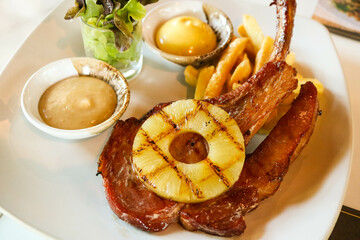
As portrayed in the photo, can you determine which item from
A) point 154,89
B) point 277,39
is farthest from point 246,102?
point 154,89

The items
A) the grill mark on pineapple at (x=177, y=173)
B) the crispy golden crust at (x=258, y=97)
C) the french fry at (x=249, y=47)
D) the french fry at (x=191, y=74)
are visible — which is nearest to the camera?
the grill mark on pineapple at (x=177, y=173)

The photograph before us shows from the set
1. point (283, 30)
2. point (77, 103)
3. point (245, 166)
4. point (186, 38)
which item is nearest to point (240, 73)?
point (283, 30)

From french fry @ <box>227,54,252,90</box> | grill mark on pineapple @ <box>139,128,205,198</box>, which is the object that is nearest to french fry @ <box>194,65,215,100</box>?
french fry @ <box>227,54,252,90</box>

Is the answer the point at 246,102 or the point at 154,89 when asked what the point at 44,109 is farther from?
the point at 246,102

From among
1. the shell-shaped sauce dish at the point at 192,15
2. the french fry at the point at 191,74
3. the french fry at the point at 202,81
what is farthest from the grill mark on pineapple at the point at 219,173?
the shell-shaped sauce dish at the point at 192,15

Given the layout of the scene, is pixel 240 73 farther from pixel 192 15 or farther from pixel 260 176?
pixel 192 15

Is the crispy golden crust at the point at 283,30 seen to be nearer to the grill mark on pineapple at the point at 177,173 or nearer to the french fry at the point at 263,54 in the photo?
the french fry at the point at 263,54
